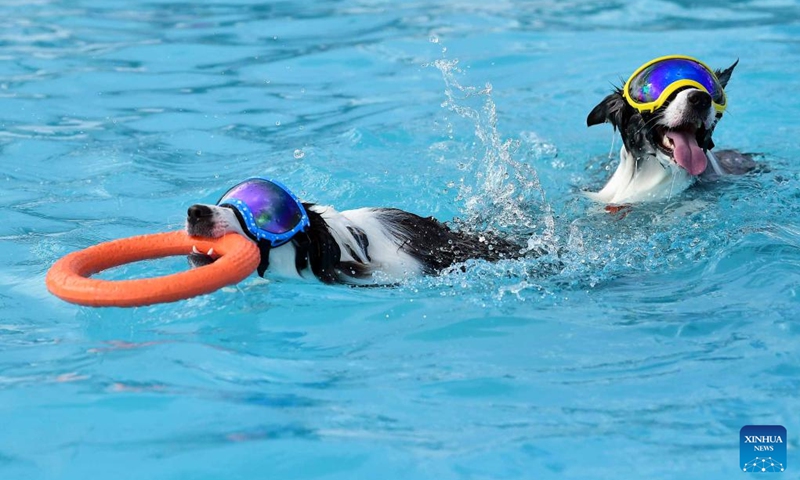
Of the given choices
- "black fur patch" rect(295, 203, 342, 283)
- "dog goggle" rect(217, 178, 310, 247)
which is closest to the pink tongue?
"black fur patch" rect(295, 203, 342, 283)

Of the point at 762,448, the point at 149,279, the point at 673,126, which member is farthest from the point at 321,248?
the point at 673,126

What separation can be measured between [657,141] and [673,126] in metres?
0.20

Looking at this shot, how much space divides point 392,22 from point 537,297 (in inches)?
322

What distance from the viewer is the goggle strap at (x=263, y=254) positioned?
5.09 m

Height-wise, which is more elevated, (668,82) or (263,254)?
(668,82)

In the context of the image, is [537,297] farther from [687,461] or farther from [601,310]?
[687,461]

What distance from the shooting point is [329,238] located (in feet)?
17.1

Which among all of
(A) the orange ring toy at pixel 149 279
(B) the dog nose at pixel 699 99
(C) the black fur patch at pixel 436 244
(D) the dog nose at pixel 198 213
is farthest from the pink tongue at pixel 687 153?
(D) the dog nose at pixel 198 213

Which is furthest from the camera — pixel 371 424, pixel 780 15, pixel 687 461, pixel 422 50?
pixel 780 15

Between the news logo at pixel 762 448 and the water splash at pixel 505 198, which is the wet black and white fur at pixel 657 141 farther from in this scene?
the news logo at pixel 762 448

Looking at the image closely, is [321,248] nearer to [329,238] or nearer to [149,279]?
[329,238]

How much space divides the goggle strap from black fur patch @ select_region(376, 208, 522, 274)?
2.39 feet

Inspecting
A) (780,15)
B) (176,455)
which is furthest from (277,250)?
(780,15)

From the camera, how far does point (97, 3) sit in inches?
547
